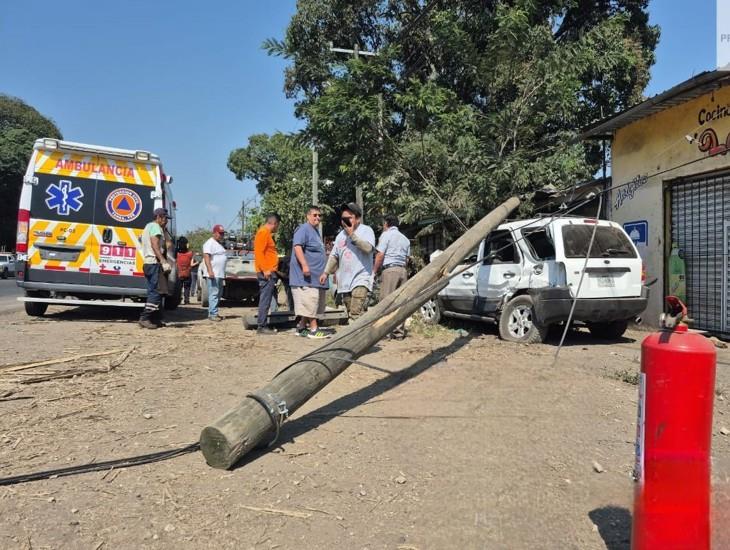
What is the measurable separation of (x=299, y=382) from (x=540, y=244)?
16.8 ft

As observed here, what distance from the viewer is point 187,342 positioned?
7055 millimetres

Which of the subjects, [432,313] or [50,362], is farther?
[432,313]

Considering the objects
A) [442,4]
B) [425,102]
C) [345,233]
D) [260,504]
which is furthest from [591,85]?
[260,504]

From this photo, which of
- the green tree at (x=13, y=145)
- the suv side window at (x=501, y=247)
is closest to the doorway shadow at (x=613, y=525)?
the suv side window at (x=501, y=247)

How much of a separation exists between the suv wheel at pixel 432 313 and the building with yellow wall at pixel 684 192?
3575mm

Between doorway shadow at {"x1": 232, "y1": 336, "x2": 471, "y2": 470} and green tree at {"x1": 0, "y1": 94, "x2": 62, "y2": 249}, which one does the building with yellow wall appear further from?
green tree at {"x1": 0, "y1": 94, "x2": 62, "y2": 249}

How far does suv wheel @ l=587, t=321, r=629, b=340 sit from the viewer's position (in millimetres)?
8055

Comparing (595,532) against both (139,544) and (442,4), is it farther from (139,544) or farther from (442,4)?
(442,4)

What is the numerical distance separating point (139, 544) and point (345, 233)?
5.17 metres

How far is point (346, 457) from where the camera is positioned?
3393 mm

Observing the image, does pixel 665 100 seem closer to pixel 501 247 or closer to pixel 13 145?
pixel 501 247

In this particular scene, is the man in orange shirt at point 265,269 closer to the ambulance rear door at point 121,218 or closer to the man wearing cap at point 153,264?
the man wearing cap at point 153,264

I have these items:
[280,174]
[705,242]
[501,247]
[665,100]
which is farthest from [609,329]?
[280,174]

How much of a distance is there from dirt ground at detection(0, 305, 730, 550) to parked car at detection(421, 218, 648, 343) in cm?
133
